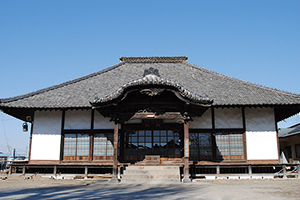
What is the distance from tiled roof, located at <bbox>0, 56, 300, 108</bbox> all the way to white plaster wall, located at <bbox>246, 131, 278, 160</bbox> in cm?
217

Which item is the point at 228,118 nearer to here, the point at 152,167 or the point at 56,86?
the point at 152,167

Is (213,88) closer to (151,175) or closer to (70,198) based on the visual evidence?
(151,175)

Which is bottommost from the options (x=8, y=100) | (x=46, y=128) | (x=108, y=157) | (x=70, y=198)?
(x=70, y=198)

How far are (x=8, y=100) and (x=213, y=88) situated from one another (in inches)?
505

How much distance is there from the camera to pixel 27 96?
701 inches

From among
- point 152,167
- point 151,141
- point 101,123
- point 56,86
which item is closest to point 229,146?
point 151,141

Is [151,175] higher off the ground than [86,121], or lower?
lower

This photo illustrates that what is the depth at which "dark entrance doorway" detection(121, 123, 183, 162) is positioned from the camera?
17.0 m

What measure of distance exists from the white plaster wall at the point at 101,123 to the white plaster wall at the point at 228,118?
6.55 m

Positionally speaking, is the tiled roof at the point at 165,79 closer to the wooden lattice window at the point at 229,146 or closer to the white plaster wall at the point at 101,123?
the white plaster wall at the point at 101,123

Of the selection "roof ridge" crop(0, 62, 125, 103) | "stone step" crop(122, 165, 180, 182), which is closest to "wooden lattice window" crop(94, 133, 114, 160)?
"stone step" crop(122, 165, 180, 182)

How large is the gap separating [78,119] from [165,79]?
686 centimetres

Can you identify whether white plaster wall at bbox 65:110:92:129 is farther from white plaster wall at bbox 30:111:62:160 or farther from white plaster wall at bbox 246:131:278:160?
white plaster wall at bbox 246:131:278:160

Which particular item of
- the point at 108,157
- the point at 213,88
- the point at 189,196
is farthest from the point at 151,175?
the point at 213,88
